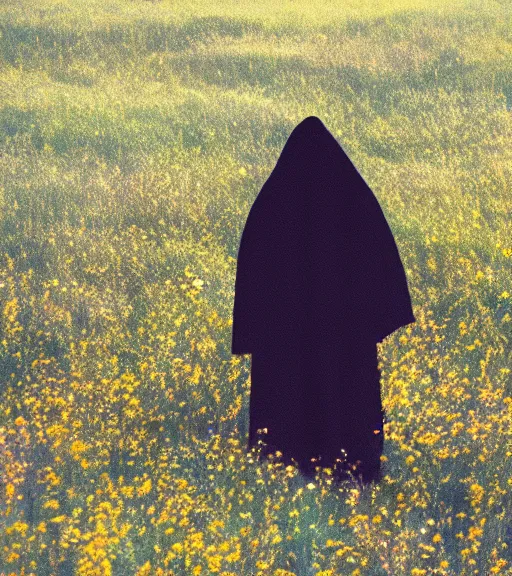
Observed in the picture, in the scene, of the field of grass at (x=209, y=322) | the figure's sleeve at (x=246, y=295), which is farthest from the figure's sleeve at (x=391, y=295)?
the field of grass at (x=209, y=322)

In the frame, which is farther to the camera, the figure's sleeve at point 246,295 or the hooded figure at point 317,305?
the figure's sleeve at point 246,295

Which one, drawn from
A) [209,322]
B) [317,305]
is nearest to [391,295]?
[317,305]

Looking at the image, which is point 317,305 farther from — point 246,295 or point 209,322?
point 209,322

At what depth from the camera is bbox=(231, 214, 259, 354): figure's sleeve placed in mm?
4969

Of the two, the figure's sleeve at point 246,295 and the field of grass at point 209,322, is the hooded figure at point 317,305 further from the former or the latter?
the field of grass at point 209,322

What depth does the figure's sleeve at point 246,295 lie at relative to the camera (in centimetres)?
497

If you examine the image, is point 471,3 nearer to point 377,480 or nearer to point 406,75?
point 406,75

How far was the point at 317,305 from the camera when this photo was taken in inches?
201

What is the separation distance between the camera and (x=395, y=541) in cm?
480

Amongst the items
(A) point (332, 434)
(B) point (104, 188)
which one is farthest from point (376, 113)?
(A) point (332, 434)

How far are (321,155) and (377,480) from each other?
7.01 feet

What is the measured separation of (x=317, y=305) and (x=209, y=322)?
7.83 feet

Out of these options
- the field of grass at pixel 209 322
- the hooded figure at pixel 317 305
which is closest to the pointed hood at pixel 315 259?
the hooded figure at pixel 317 305

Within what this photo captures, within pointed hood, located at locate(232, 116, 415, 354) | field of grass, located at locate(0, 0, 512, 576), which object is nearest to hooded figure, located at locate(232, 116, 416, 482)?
pointed hood, located at locate(232, 116, 415, 354)
